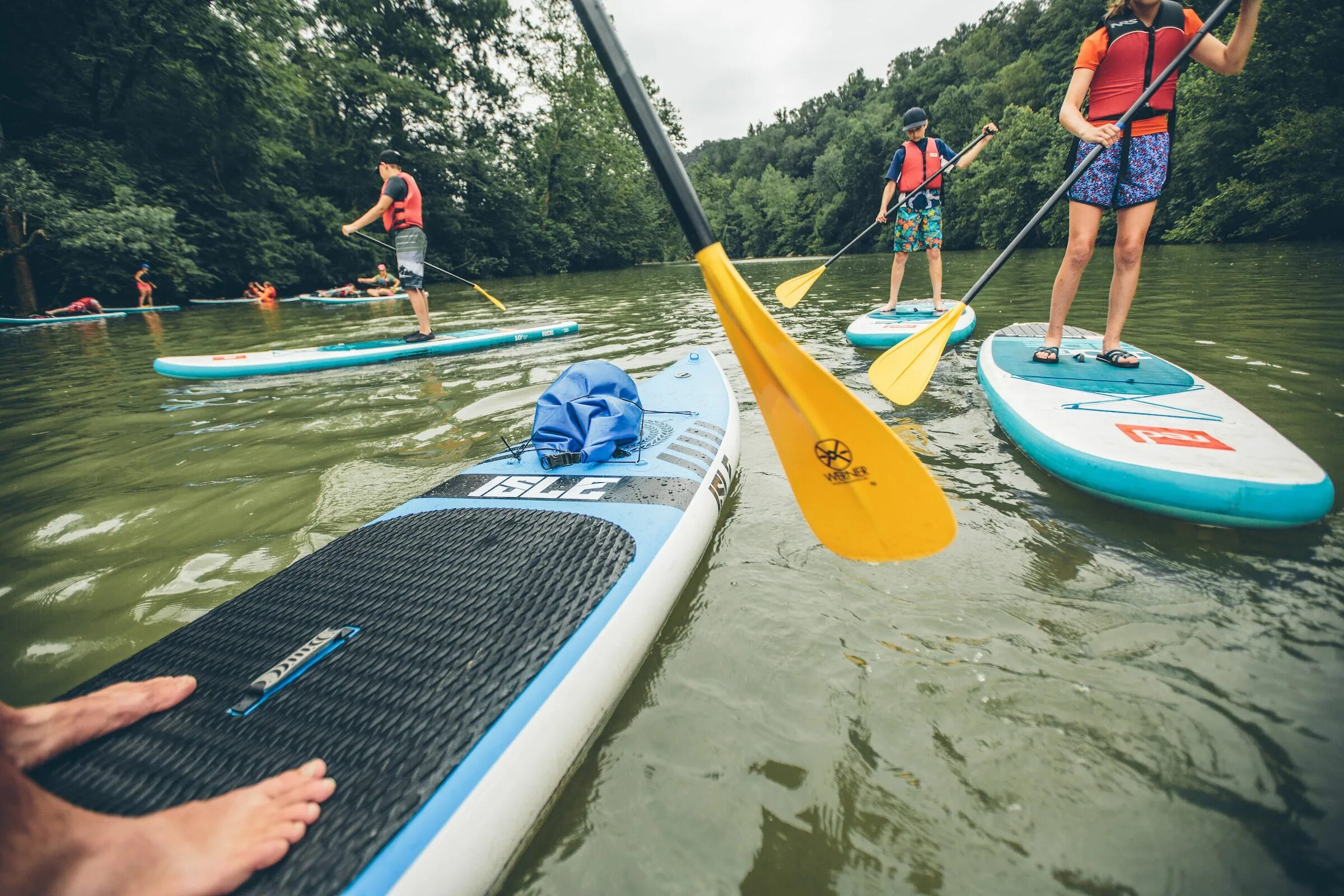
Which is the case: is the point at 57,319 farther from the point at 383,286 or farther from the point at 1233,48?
the point at 1233,48

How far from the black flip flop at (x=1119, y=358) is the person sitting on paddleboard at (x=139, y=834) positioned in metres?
4.07

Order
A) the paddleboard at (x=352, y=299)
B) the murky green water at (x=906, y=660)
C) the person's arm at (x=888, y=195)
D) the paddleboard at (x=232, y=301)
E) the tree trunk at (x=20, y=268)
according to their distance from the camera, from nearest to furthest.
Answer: the murky green water at (x=906, y=660), the person's arm at (x=888, y=195), the tree trunk at (x=20, y=268), the paddleboard at (x=352, y=299), the paddleboard at (x=232, y=301)

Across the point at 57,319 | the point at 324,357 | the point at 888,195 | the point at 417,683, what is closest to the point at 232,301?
the point at 57,319

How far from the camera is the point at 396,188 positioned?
233 inches

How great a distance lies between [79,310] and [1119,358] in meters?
18.7

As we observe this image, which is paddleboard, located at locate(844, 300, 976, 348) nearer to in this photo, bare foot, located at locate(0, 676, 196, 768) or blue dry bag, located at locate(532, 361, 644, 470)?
blue dry bag, located at locate(532, 361, 644, 470)

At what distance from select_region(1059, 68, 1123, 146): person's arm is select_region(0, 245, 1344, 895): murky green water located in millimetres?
1569

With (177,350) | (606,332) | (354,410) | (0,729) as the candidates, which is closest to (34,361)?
(177,350)

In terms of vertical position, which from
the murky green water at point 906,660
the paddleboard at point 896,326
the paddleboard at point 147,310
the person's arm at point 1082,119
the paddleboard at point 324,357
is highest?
the paddleboard at point 147,310

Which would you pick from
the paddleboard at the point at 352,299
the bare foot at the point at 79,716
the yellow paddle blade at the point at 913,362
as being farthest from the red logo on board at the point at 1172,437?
the paddleboard at the point at 352,299

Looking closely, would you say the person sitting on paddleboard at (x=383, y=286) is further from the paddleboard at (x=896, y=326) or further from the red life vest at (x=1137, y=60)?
the red life vest at (x=1137, y=60)

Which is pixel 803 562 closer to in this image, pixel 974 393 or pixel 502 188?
pixel 974 393

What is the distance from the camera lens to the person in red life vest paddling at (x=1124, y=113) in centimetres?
275

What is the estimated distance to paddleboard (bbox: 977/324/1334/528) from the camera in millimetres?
1774
